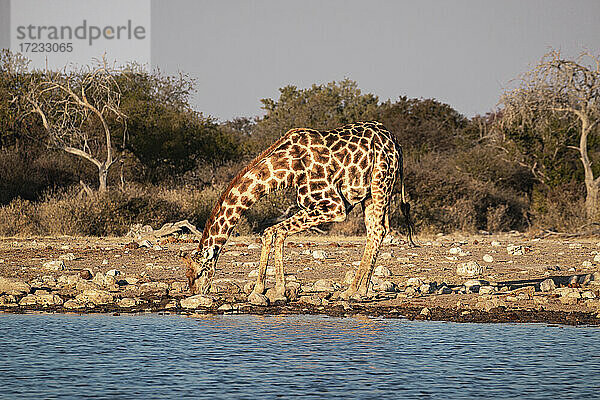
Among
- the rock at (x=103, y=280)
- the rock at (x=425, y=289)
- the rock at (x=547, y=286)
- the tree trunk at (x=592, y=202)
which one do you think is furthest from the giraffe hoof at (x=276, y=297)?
the tree trunk at (x=592, y=202)

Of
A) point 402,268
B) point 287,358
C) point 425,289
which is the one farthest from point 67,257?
point 287,358

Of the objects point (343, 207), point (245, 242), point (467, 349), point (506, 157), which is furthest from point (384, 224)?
point (506, 157)

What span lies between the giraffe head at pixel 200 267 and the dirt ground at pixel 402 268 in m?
0.44

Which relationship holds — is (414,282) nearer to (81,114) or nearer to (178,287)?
(178,287)

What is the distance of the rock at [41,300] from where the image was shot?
10.3 metres

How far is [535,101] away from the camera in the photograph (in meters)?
26.7

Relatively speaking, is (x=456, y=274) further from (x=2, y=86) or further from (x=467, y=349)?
(x=2, y=86)

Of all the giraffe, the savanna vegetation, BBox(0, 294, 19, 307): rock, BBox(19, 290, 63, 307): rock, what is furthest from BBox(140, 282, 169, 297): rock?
the savanna vegetation

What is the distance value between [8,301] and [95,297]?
105 centimetres

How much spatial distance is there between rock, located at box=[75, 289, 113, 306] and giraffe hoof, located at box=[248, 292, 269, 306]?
5.80 feet

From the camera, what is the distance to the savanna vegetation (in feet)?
73.8

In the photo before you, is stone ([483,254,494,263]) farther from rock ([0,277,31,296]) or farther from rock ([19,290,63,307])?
rock ([0,277,31,296])

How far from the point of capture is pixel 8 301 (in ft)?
33.8

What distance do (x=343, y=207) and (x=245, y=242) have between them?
28.2ft
